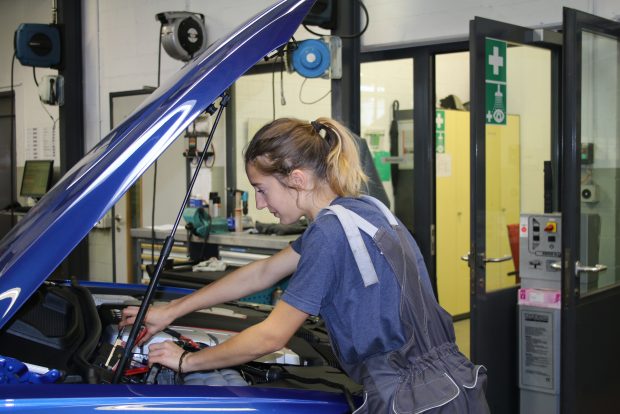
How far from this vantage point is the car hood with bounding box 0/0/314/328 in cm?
148

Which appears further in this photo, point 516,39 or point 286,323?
point 516,39

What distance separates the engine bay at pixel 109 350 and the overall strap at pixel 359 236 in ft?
0.89

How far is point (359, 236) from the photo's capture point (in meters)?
1.72

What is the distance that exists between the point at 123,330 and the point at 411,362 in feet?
2.97

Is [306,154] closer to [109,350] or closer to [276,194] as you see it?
[276,194]

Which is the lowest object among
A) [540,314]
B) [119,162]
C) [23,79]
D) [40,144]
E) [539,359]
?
[539,359]

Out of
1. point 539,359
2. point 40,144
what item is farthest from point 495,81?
point 40,144

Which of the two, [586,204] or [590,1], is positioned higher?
[590,1]

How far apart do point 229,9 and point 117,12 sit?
1.58 metres

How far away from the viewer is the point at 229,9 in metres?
6.31

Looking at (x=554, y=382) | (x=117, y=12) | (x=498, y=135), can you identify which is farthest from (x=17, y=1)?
(x=554, y=382)

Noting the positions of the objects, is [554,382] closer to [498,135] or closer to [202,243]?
[498,135]

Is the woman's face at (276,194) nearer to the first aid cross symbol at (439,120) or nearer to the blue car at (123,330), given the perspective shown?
the blue car at (123,330)

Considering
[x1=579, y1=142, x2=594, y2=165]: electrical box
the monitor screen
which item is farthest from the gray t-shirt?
the monitor screen
